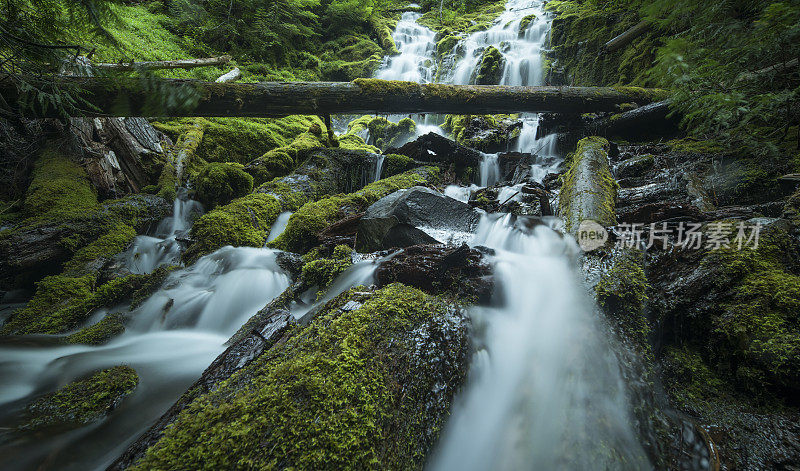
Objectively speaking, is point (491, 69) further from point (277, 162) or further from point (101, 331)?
point (101, 331)

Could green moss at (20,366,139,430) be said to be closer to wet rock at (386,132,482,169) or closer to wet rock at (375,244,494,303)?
wet rock at (375,244,494,303)

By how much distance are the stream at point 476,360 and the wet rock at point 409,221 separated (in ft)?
1.69

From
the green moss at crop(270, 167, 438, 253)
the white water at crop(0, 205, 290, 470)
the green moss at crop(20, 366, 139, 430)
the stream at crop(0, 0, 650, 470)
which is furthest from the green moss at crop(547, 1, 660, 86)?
the green moss at crop(20, 366, 139, 430)

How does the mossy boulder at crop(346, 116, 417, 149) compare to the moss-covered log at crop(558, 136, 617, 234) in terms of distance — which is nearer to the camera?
the moss-covered log at crop(558, 136, 617, 234)

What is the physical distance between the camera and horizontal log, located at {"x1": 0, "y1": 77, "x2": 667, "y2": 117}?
4.91 metres

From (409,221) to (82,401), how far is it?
334 centimetres

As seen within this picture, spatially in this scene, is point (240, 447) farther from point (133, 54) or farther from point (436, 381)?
point (133, 54)

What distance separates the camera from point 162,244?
4918mm

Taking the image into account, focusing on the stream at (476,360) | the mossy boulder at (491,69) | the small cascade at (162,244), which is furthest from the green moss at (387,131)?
the stream at (476,360)

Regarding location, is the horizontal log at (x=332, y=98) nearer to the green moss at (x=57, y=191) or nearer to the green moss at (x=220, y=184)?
the green moss at (x=57, y=191)

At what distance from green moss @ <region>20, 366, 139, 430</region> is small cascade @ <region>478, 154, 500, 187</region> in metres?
7.97

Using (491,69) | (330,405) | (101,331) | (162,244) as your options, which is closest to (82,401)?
(101,331)

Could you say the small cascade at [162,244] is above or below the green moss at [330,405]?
above

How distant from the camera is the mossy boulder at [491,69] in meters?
14.4
